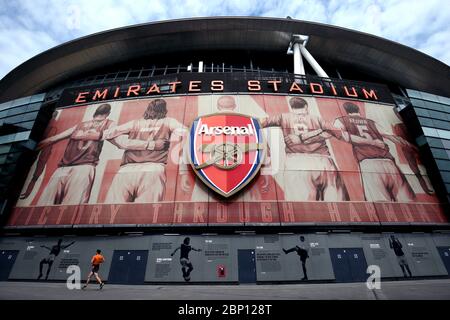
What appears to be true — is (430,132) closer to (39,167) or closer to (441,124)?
(441,124)

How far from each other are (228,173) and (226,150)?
88.8 inches

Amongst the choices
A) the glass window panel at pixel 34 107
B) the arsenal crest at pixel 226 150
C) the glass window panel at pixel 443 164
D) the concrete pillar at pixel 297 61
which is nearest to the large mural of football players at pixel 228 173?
the arsenal crest at pixel 226 150

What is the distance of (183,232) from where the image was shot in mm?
18656

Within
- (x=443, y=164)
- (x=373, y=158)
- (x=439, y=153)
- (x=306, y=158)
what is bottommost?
(x=443, y=164)

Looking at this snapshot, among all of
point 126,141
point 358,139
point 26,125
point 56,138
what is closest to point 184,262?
point 126,141

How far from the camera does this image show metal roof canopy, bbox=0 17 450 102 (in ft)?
107

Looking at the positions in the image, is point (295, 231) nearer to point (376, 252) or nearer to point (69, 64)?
point (376, 252)

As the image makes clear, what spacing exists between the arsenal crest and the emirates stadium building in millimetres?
121

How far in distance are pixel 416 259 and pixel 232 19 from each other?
108 feet

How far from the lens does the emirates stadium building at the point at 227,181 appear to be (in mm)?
18188

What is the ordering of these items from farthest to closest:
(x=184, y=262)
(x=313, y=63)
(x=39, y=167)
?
(x=313, y=63)
(x=39, y=167)
(x=184, y=262)

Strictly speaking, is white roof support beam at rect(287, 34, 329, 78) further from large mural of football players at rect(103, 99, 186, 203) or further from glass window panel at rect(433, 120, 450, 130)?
large mural of football players at rect(103, 99, 186, 203)

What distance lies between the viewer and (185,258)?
1766cm

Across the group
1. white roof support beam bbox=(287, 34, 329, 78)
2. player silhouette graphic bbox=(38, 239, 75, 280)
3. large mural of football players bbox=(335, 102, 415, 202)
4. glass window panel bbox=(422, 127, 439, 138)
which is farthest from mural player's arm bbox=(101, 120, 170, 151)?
glass window panel bbox=(422, 127, 439, 138)
